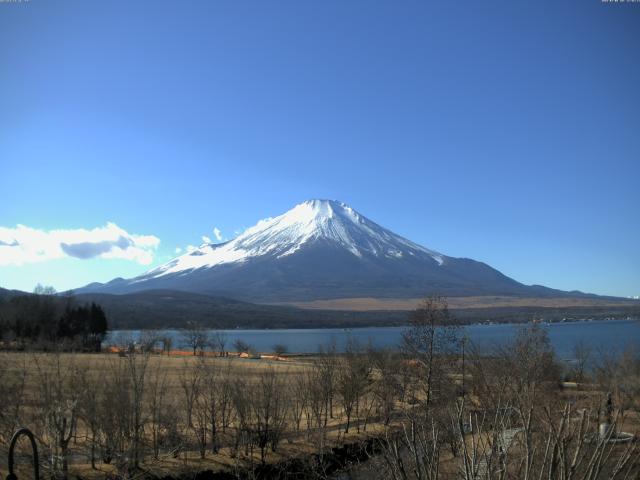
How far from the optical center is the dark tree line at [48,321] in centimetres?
7269

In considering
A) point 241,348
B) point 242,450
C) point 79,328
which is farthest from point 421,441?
point 79,328

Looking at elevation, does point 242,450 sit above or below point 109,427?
below

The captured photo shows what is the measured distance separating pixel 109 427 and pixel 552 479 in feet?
53.3

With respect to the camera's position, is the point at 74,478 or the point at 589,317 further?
the point at 589,317

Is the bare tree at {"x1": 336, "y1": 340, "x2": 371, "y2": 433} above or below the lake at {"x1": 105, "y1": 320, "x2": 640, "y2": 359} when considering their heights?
above

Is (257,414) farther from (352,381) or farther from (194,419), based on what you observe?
(352,381)

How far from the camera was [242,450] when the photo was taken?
2052cm

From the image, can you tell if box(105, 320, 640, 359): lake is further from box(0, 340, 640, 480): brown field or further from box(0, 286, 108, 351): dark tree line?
box(0, 340, 640, 480): brown field

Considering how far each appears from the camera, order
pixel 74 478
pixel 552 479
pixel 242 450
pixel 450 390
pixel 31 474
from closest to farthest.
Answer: pixel 552 479
pixel 31 474
pixel 74 478
pixel 242 450
pixel 450 390

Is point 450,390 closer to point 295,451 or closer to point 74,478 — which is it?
point 295,451

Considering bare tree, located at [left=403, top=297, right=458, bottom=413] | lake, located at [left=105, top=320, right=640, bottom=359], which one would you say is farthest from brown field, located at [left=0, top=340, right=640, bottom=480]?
lake, located at [left=105, top=320, right=640, bottom=359]

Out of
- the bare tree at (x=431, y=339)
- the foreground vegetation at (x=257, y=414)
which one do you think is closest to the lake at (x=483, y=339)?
the bare tree at (x=431, y=339)

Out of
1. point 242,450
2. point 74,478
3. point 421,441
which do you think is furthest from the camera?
point 242,450

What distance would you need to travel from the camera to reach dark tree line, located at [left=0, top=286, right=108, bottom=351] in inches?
2862
